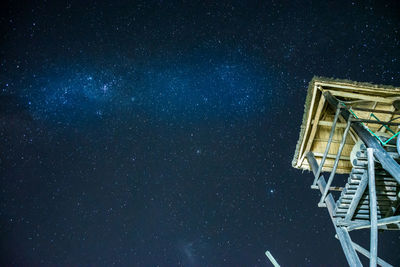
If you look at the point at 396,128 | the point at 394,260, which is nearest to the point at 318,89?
the point at 396,128

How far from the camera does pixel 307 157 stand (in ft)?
26.2

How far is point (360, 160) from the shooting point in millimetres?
5344

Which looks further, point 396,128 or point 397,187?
point 396,128

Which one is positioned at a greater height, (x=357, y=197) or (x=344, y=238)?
(x=357, y=197)

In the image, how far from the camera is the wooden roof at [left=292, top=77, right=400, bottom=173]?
6.20 metres

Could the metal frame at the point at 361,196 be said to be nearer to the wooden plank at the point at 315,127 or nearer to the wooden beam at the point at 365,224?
the wooden beam at the point at 365,224

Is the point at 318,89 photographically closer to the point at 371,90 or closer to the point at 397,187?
the point at 371,90

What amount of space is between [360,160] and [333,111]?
2.85m

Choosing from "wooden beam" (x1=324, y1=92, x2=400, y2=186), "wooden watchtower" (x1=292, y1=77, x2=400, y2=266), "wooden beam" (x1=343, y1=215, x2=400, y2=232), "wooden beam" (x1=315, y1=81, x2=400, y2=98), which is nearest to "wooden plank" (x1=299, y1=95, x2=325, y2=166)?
"wooden watchtower" (x1=292, y1=77, x2=400, y2=266)

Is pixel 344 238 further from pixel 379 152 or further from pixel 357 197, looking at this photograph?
pixel 379 152

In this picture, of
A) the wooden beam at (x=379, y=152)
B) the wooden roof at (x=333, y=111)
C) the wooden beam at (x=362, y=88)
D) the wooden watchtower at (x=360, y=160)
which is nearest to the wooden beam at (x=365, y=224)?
the wooden watchtower at (x=360, y=160)

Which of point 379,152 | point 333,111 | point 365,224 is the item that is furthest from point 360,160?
point 333,111

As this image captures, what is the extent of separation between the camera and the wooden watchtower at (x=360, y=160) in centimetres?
456

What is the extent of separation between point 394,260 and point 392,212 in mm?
42512
